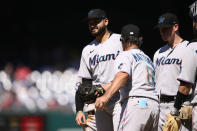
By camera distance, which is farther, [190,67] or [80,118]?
[80,118]

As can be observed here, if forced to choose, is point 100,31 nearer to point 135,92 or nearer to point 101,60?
point 101,60

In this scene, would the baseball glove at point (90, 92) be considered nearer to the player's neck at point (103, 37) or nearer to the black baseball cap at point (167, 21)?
the player's neck at point (103, 37)

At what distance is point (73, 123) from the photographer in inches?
313

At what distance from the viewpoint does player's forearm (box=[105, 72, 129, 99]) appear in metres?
4.02

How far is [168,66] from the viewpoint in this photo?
15.6ft

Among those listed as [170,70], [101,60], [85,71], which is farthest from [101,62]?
[170,70]

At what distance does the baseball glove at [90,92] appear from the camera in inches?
179

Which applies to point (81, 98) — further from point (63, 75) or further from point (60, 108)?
point (63, 75)

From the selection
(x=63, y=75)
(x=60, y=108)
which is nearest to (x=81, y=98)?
(x=60, y=108)

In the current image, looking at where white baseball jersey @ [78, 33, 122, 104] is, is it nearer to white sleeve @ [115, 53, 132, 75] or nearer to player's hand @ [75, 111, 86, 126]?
player's hand @ [75, 111, 86, 126]

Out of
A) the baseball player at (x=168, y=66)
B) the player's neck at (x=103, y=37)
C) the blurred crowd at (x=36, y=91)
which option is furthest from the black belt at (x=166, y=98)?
the blurred crowd at (x=36, y=91)

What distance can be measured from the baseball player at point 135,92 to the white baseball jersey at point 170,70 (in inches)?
17.4

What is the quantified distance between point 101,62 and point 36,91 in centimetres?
577

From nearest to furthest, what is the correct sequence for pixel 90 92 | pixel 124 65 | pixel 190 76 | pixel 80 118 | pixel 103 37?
pixel 190 76 < pixel 124 65 < pixel 90 92 < pixel 80 118 < pixel 103 37
